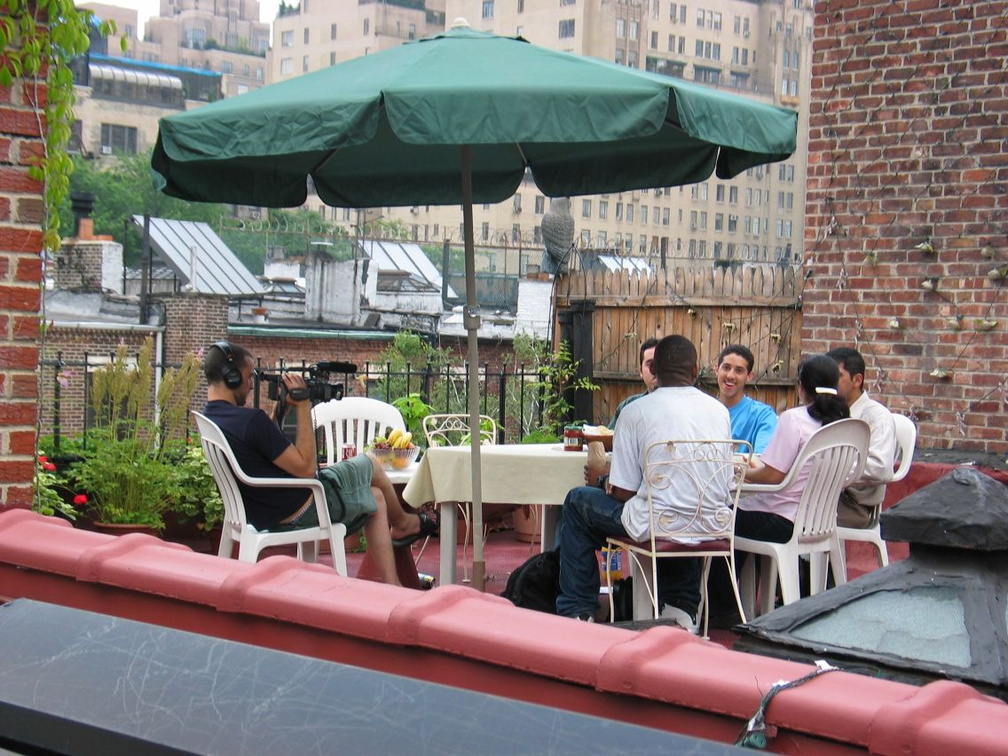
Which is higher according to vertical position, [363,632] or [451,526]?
[363,632]

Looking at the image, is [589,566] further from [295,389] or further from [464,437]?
[464,437]

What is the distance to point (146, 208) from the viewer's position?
243 ft

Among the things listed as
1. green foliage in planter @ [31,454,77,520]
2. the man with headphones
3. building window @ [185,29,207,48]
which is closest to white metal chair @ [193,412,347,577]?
the man with headphones

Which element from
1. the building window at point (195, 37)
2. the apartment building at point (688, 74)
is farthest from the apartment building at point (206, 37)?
the apartment building at point (688, 74)

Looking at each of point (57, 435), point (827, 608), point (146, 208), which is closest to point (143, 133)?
point (146, 208)

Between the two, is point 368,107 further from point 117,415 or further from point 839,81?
point 839,81

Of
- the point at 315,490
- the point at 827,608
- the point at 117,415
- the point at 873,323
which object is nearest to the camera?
the point at 827,608

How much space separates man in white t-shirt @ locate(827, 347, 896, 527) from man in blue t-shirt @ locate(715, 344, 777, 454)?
1.32 ft

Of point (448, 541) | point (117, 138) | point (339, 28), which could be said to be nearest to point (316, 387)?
point (448, 541)

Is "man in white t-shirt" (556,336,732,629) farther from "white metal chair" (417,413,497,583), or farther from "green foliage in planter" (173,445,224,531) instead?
"green foliage in planter" (173,445,224,531)

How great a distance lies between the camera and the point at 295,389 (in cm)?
532

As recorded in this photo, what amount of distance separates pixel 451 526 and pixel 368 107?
99.1 inches

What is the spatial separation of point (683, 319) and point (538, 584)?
474 cm

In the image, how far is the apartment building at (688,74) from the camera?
88688 mm
